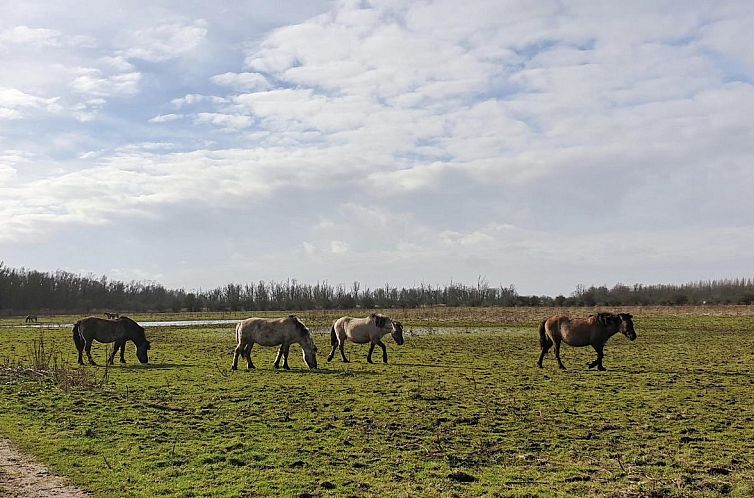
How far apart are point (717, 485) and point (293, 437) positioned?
5865mm

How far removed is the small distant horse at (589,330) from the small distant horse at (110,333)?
13374 mm

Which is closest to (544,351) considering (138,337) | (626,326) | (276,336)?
(626,326)

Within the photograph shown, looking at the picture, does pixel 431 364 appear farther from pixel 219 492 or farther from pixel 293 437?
pixel 219 492

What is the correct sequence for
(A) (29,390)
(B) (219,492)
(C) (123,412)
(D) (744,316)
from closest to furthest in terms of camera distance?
1. (B) (219,492)
2. (C) (123,412)
3. (A) (29,390)
4. (D) (744,316)

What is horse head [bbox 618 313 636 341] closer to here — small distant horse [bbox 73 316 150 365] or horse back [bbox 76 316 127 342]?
small distant horse [bbox 73 316 150 365]

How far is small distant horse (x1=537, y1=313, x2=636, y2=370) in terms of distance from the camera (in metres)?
18.2

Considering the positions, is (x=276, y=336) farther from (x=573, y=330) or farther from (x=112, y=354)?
(x=573, y=330)

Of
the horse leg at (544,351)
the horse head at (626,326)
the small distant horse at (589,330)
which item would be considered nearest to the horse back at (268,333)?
the horse leg at (544,351)

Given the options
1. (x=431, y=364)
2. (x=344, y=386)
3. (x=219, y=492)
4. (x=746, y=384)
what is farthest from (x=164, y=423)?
(x=746, y=384)

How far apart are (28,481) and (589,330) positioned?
598 inches

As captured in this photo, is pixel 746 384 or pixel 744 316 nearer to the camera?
pixel 746 384

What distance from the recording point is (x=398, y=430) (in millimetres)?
10070

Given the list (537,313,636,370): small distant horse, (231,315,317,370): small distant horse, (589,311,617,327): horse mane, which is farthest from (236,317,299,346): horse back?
(589,311,617,327): horse mane

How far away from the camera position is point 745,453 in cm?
849
